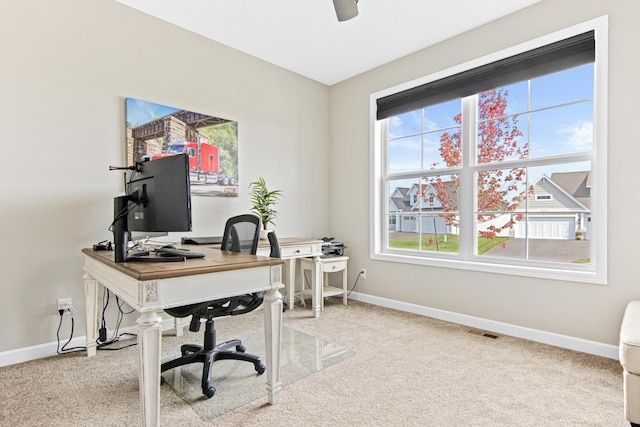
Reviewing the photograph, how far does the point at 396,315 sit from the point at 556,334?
4.34 feet

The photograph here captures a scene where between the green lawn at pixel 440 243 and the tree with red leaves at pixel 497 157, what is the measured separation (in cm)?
6

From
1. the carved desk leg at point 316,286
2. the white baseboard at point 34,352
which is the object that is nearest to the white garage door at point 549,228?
the carved desk leg at point 316,286

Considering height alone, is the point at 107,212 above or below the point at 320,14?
below

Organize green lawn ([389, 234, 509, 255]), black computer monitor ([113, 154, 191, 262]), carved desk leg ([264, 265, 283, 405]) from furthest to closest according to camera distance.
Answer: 1. green lawn ([389, 234, 509, 255])
2. carved desk leg ([264, 265, 283, 405])
3. black computer monitor ([113, 154, 191, 262])

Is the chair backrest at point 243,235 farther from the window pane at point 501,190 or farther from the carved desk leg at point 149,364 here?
the window pane at point 501,190

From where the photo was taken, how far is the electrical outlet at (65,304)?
2.42 meters

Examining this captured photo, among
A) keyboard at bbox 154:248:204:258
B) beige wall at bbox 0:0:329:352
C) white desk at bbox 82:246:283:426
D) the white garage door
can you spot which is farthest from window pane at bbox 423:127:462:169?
keyboard at bbox 154:248:204:258

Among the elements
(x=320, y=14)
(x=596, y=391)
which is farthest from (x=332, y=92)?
(x=596, y=391)

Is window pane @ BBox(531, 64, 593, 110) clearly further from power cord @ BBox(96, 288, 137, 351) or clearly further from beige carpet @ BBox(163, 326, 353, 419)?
power cord @ BBox(96, 288, 137, 351)

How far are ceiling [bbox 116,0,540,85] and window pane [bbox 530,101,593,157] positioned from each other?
0.91 metres

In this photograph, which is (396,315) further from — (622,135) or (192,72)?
(192,72)

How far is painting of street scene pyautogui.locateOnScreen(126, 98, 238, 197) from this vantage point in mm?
2744

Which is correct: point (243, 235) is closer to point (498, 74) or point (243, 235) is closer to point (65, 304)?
point (65, 304)

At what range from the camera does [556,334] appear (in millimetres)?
2541
